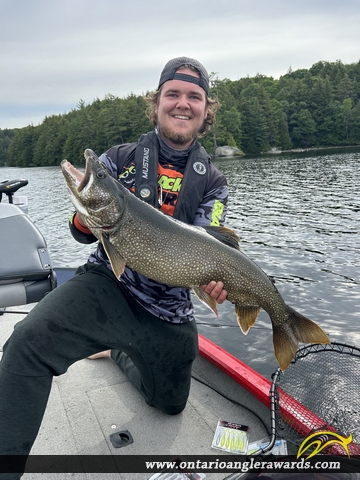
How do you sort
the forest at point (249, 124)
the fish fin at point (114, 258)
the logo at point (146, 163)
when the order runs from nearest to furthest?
the fish fin at point (114, 258)
the logo at point (146, 163)
the forest at point (249, 124)

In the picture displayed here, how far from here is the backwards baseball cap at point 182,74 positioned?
383 centimetres

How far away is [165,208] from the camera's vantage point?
12.3 feet

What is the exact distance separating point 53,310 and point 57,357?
331mm

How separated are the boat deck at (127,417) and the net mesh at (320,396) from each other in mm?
335

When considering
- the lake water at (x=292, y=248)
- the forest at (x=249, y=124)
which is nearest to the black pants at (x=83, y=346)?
the lake water at (x=292, y=248)

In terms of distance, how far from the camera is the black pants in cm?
267

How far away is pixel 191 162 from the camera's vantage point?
3.79 m

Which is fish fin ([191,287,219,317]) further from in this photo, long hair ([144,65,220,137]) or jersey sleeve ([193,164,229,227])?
long hair ([144,65,220,137])

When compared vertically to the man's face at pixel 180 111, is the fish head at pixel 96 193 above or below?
below

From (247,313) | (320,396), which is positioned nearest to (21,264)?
(247,313)

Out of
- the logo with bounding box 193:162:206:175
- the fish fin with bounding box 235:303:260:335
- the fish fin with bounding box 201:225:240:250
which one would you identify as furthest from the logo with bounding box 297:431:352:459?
the logo with bounding box 193:162:206:175

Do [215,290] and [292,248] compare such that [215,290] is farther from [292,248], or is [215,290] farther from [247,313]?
[292,248]

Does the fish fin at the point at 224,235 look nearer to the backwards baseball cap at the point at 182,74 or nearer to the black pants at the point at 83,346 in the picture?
the black pants at the point at 83,346

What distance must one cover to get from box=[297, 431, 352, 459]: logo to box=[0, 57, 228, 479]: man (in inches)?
44.6
